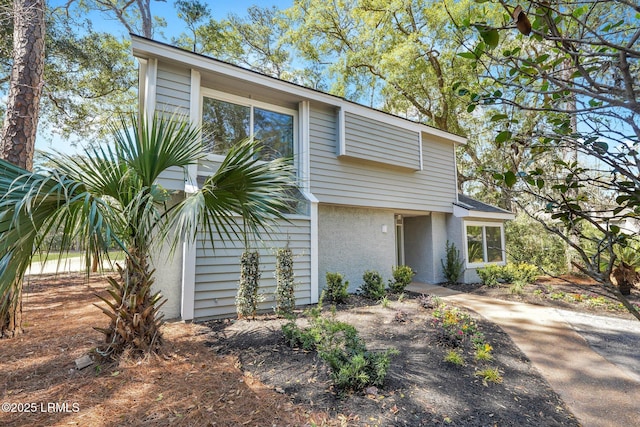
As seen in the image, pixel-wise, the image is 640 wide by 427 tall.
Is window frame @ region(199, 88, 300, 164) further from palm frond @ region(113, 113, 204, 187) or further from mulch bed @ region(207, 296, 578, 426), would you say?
mulch bed @ region(207, 296, 578, 426)

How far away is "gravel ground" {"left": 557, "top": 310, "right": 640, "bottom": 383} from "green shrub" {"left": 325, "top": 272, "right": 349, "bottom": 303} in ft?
13.8

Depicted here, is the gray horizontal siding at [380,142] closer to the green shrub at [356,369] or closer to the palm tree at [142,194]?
the palm tree at [142,194]

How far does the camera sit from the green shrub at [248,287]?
527 cm

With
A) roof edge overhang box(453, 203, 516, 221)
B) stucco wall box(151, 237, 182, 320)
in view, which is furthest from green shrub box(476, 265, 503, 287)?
stucco wall box(151, 237, 182, 320)

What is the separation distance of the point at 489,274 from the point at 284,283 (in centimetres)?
722

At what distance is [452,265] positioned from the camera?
32.2ft

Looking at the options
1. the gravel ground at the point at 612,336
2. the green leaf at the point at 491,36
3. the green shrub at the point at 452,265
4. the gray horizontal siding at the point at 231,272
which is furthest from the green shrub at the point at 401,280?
the green leaf at the point at 491,36

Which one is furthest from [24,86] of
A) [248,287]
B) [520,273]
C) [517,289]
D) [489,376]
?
[520,273]

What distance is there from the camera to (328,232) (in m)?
7.99

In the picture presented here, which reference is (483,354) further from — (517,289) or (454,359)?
(517,289)

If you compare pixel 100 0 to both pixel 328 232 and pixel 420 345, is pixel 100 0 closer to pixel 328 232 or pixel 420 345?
pixel 328 232

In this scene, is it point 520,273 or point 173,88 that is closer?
point 173,88

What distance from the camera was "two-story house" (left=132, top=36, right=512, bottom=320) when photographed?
5492 mm

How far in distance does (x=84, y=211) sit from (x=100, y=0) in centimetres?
1495
